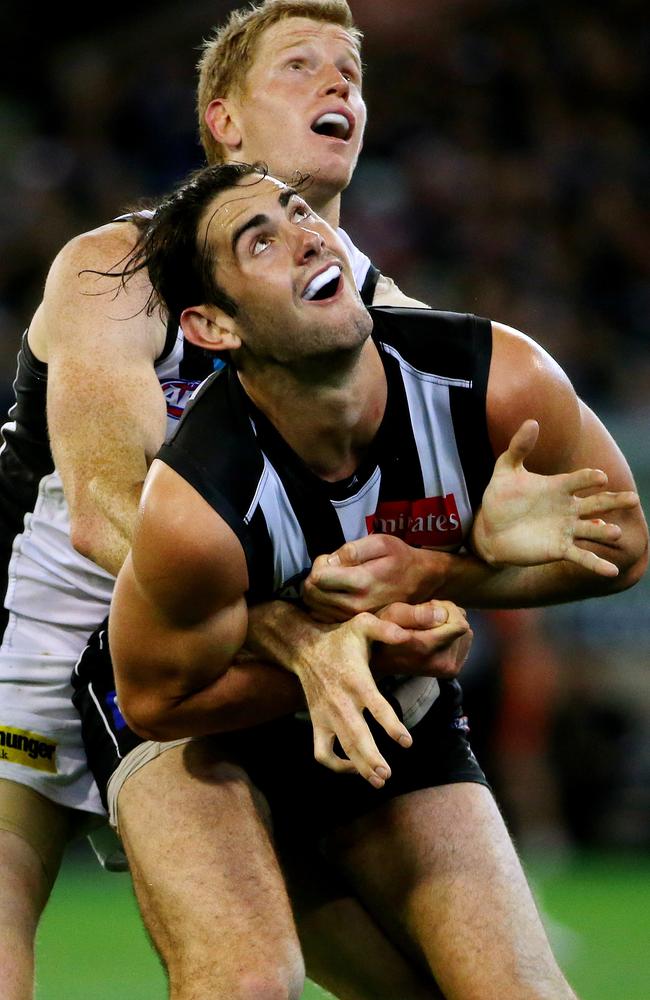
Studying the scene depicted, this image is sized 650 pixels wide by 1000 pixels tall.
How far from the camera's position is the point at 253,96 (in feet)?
15.7

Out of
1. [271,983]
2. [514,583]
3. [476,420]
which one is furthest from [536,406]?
[271,983]

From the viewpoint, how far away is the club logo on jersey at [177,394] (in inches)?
167

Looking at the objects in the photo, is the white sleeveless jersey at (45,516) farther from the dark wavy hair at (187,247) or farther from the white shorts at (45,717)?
the dark wavy hair at (187,247)

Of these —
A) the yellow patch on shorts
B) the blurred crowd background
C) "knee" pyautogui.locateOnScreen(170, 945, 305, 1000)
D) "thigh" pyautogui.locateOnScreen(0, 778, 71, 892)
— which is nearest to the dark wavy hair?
the yellow patch on shorts

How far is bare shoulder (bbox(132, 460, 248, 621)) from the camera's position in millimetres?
3406

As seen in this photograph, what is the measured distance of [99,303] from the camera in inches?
161

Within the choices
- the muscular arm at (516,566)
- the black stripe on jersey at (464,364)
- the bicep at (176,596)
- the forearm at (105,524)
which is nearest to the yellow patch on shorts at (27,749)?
the forearm at (105,524)

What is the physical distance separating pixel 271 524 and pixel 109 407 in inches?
25.1

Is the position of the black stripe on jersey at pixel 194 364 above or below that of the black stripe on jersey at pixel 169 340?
below

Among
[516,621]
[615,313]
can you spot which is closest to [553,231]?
[615,313]

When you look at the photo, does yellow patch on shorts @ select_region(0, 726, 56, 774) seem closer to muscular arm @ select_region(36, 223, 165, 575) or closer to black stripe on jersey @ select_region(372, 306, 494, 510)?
muscular arm @ select_region(36, 223, 165, 575)

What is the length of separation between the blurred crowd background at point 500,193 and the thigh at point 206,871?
231 inches

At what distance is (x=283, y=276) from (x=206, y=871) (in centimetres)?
141

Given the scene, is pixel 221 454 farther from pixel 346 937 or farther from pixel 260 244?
pixel 346 937
